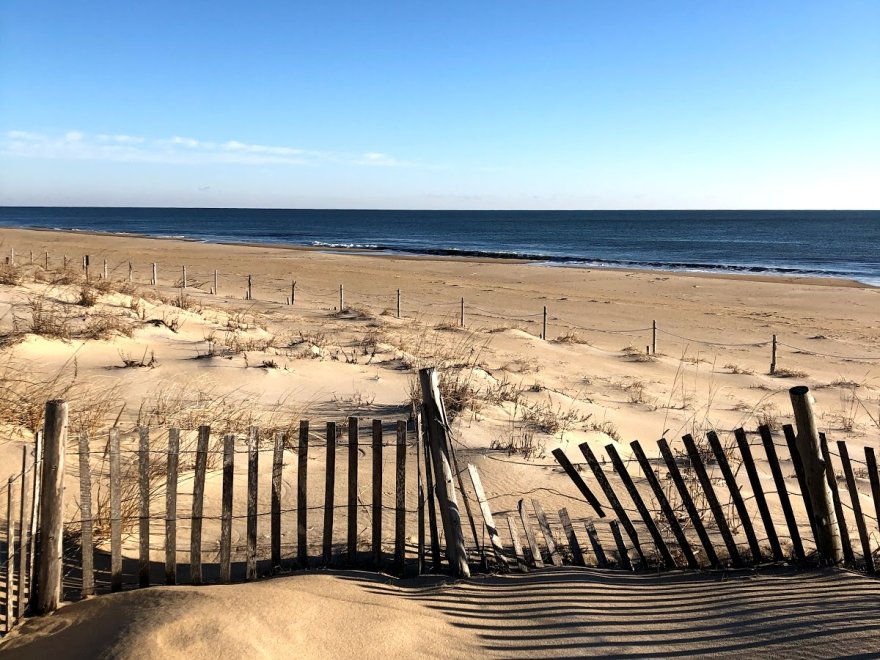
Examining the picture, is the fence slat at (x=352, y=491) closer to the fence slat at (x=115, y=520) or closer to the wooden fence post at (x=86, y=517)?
the fence slat at (x=115, y=520)

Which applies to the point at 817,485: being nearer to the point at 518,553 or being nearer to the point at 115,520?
the point at 518,553

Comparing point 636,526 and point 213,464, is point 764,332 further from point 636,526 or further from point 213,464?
point 213,464

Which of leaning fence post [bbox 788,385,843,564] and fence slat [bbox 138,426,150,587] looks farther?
leaning fence post [bbox 788,385,843,564]

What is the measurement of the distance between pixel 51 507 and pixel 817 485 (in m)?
4.85

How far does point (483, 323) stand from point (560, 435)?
14705mm

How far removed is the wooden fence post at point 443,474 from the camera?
16.0ft

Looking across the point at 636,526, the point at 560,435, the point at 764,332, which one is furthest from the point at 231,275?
the point at 636,526

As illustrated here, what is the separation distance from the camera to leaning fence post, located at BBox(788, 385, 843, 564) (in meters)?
4.84

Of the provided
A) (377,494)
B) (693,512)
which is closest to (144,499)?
(377,494)

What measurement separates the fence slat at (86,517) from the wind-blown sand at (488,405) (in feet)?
1.02

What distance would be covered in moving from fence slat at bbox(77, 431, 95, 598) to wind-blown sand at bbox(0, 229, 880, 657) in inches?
12.3

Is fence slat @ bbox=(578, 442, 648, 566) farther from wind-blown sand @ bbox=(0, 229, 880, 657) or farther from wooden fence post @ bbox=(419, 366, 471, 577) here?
wooden fence post @ bbox=(419, 366, 471, 577)

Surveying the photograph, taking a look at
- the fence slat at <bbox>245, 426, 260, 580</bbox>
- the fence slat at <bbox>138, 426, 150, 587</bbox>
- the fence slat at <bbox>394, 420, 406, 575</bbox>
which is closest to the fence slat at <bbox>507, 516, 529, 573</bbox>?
the fence slat at <bbox>394, 420, 406, 575</bbox>

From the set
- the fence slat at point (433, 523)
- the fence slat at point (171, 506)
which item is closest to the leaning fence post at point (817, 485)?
the fence slat at point (433, 523)
